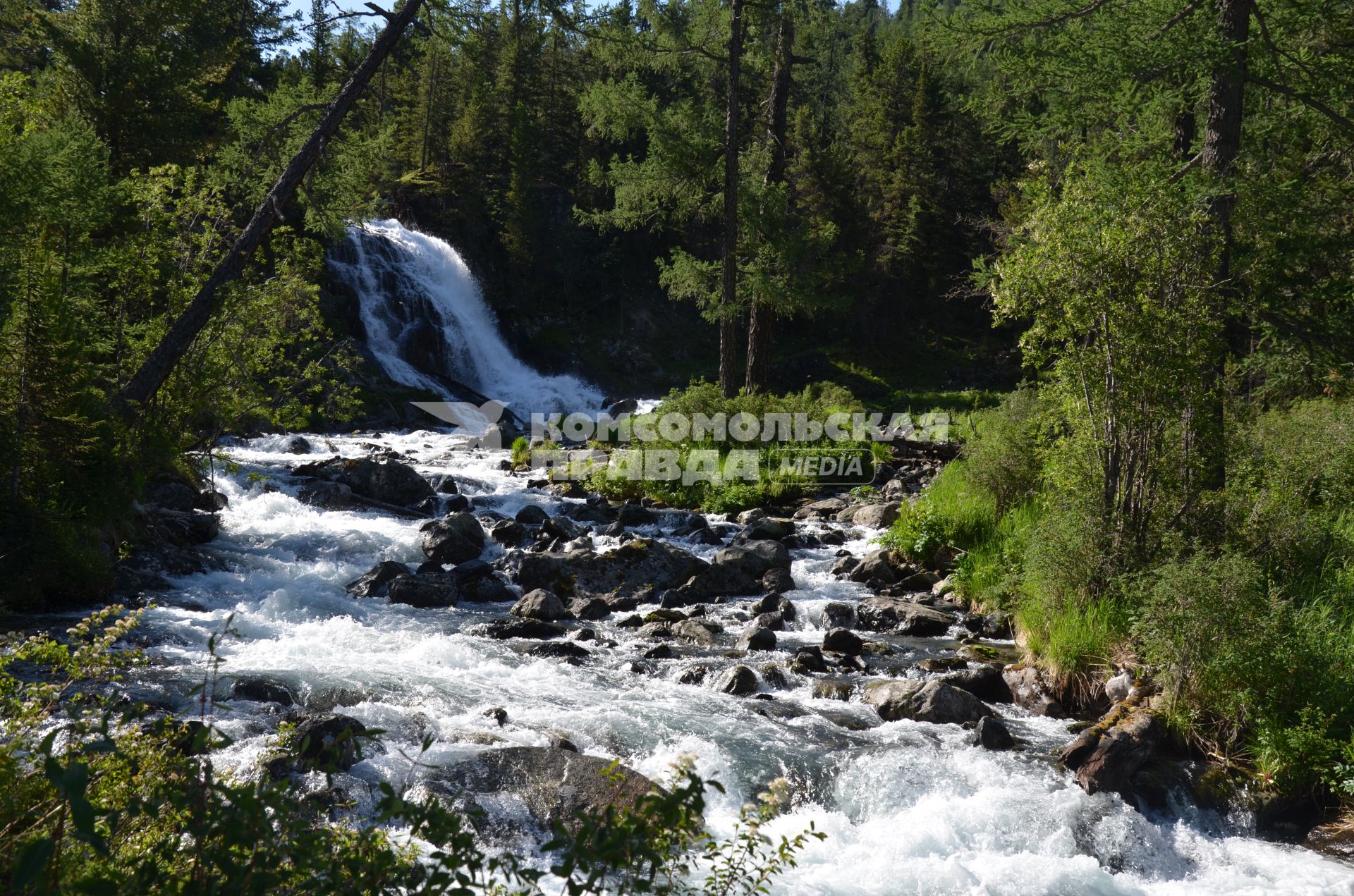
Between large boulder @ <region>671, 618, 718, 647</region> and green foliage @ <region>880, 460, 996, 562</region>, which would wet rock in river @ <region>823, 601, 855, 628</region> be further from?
green foliage @ <region>880, 460, 996, 562</region>

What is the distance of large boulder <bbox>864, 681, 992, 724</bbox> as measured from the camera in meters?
7.26

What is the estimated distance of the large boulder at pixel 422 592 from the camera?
1099 centimetres

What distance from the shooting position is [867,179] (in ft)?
141

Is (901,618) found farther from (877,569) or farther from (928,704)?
(928,704)

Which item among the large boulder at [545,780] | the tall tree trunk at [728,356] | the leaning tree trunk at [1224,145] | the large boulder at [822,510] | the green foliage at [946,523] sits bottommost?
the large boulder at [545,780]

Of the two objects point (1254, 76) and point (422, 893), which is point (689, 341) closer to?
point (1254, 76)

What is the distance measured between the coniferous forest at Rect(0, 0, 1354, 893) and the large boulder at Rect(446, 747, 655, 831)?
0.11 feet

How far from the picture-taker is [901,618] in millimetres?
9922

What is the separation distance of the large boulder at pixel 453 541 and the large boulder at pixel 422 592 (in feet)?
4.18

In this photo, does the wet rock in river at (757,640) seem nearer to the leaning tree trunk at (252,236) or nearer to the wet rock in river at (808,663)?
the wet rock in river at (808,663)

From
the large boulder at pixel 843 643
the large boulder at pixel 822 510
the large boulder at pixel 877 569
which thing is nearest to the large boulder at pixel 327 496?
the large boulder at pixel 822 510

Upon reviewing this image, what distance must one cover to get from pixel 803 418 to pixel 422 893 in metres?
16.1

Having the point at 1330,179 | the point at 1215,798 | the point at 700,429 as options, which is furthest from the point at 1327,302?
the point at 700,429

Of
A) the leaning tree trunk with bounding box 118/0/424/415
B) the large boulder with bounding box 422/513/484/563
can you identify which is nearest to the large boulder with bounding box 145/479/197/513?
the leaning tree trunk with bounding box 118/0/424/415
